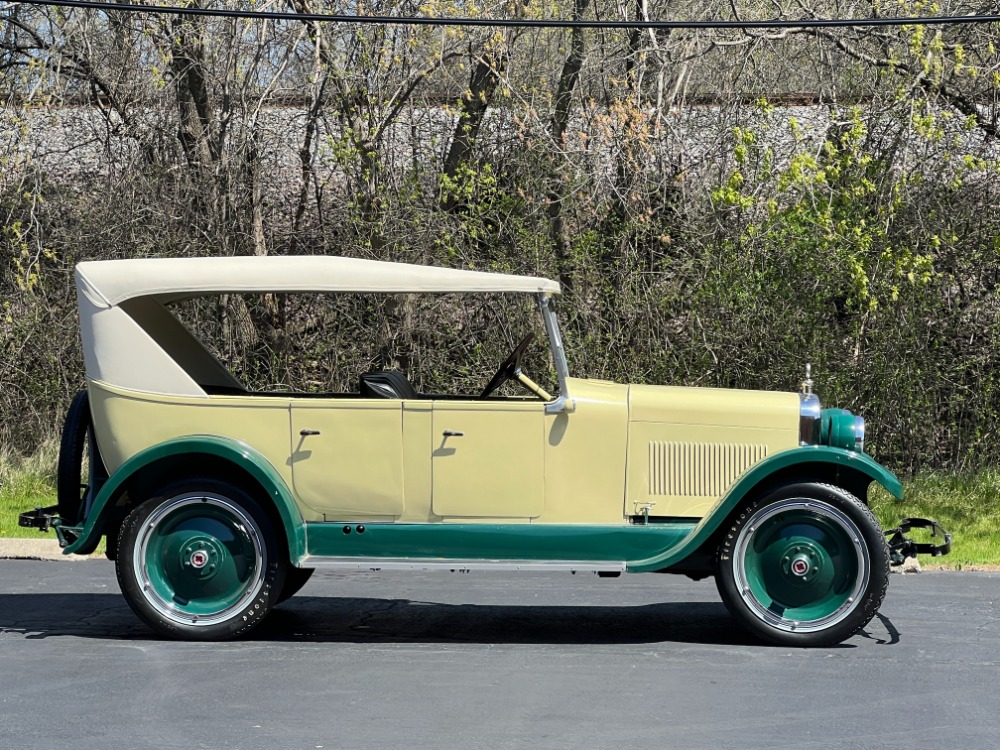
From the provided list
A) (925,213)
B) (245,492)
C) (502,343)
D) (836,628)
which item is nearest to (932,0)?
(925,213)

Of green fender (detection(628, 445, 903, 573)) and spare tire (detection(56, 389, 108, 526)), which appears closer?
green fender (detection(628, 445, 903, 573))

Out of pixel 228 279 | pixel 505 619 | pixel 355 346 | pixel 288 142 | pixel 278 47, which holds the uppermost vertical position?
pixel 278 47

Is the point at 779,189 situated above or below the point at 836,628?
above

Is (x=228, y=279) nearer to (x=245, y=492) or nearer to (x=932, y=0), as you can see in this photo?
(x=245, y=492)

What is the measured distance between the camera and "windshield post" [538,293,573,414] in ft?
21.9

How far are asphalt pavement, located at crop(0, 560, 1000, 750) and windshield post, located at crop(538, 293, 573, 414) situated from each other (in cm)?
125

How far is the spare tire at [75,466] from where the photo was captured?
699 cm

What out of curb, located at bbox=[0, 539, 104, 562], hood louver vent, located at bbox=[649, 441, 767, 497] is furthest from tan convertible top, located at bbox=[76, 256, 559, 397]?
curb, located at bbox=[0, 539, 104, 562]

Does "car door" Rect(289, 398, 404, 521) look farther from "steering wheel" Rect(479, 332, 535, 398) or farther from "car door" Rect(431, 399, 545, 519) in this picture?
"steering wheel" Rect(479, 332, 535, 398)

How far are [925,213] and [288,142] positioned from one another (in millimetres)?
6449

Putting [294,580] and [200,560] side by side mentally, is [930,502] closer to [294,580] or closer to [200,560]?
[294,580]

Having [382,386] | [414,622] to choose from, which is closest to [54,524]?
[382,386]

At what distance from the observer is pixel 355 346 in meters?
13.2

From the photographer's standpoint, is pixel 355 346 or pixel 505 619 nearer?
pixel 505 619
